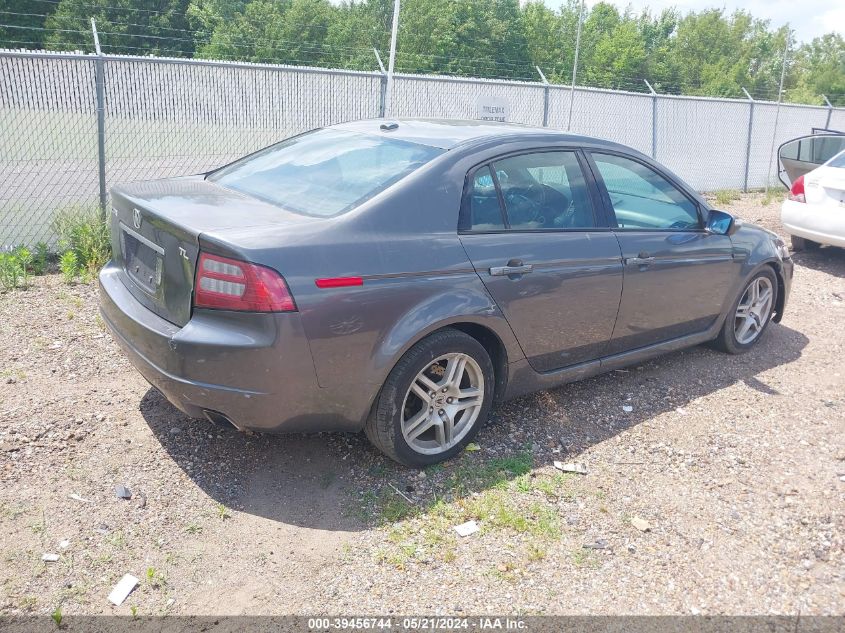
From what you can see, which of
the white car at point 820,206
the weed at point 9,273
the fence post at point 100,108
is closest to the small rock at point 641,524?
the weed at point 9,273

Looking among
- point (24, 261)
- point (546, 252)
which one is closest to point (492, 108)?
point (24, 261)

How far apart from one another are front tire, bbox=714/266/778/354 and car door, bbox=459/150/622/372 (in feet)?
5.11

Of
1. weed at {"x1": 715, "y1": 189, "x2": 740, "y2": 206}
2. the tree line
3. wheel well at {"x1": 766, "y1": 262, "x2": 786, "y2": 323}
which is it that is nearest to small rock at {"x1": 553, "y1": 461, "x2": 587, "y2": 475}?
wheel well at {"x1": 766, "y1": 262, "x2": 786, "y2": 323}

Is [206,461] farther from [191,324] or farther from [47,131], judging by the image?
[47,131]

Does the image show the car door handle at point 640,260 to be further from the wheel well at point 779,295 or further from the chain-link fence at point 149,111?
the chain-link fence at point 149,111

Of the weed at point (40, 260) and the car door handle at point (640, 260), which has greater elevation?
the car door handle at point (640, 260)

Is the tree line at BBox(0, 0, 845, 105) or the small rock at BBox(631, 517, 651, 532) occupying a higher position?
the tree line at BBox(0, 0, 845, 105)

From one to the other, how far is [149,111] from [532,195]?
501 centimetres

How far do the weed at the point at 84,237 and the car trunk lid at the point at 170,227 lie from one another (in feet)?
9.70

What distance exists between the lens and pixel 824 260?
360 inches

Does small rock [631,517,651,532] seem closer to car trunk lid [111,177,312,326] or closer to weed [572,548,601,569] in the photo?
weed [572,548,601,569]

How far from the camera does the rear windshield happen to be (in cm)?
356

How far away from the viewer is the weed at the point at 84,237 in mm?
6547

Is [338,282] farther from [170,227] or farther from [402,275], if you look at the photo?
[170,227]
